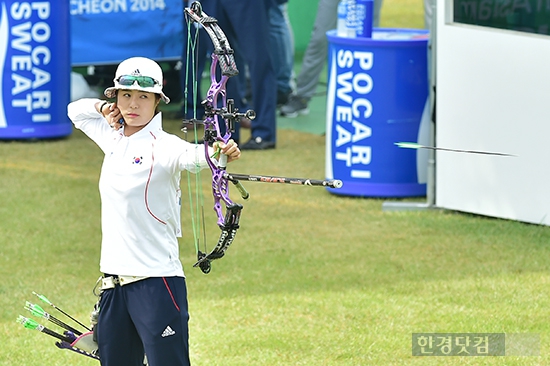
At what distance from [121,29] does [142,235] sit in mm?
7013

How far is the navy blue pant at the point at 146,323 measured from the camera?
3346 mm

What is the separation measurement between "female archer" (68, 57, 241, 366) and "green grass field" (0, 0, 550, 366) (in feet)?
3.56

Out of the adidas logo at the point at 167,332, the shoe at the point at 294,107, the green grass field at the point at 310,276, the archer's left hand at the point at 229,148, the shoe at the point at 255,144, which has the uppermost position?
the archer's left hand at the point at 229,148

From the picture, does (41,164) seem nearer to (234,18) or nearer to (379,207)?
(234,18)

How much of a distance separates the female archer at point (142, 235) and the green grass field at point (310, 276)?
1085mm

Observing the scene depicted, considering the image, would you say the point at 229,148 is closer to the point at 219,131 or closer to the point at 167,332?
the point at 219,131

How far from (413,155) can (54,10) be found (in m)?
3.41

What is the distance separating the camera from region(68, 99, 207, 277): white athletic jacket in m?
3.37

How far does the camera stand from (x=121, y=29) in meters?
10.1

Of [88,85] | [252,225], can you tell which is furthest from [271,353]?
[88,85]

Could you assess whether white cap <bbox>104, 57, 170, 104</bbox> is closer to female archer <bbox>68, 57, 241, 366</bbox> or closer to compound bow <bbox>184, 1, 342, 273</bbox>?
female archer <bbox>68, 57, 241, 366</bbox>

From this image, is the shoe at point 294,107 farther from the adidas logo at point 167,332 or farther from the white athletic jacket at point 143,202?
the adidas logo at point 167,332

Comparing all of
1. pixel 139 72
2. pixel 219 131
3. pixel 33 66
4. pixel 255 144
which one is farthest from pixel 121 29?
pixel 219 131

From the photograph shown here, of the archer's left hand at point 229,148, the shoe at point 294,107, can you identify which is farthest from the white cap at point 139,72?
the shoe at point 294,107
